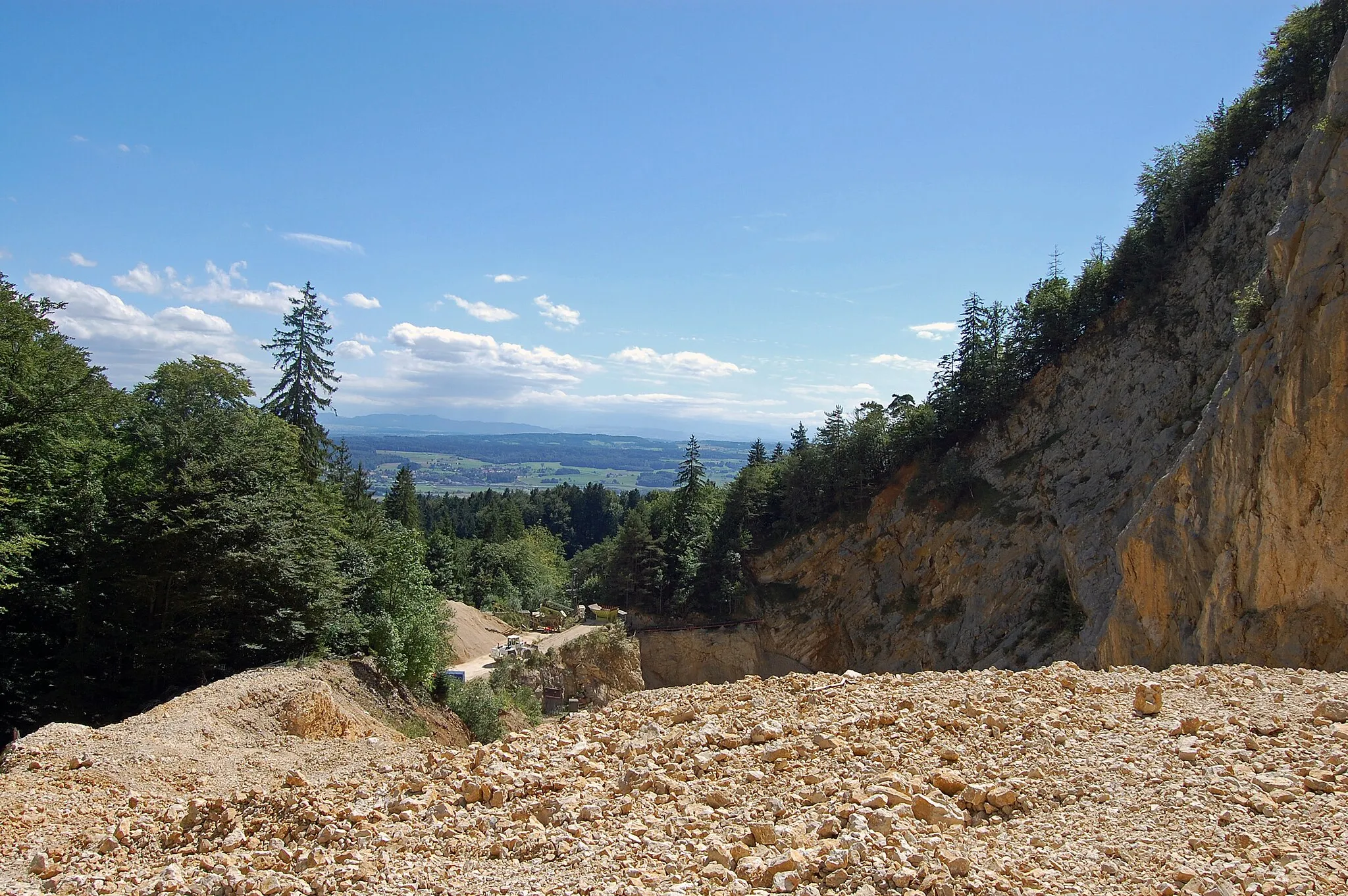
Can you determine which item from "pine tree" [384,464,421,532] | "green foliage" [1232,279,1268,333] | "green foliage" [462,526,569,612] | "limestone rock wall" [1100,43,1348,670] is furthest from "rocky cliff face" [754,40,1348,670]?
"pine tree" [384,464,421,532]

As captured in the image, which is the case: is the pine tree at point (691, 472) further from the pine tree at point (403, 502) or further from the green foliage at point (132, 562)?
the green foliage at point (132, 562)

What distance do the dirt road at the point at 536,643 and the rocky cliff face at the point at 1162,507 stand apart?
10.3 metres

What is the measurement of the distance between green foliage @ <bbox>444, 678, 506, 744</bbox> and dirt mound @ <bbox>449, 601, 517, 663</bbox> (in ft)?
42.1

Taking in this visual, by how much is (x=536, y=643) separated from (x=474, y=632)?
13.6 feet

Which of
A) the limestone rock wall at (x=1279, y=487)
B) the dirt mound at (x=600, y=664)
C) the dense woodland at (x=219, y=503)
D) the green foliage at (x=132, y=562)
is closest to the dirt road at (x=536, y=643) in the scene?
the dirt mound at (x=600, y=664)

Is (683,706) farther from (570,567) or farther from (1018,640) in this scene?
(570,567)

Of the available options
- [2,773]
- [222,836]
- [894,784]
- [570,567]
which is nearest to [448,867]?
[222,836]

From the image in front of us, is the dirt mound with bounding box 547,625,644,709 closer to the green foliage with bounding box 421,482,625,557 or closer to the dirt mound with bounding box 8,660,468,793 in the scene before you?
the dirt mound with bounding box 8,660,468,793

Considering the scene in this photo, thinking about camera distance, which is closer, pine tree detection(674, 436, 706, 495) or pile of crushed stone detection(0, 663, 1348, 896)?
pile of crushed stone detection(0, 663, 1348, 896)

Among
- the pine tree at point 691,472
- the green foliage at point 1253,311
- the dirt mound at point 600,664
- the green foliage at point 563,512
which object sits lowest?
the dirt mound at point 600,664

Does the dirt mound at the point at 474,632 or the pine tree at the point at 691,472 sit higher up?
the pine tree at the point at 691,472

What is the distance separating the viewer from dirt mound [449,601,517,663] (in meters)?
37.3

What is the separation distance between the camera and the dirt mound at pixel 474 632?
1469 inches

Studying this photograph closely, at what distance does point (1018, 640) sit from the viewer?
3091 centimetres
